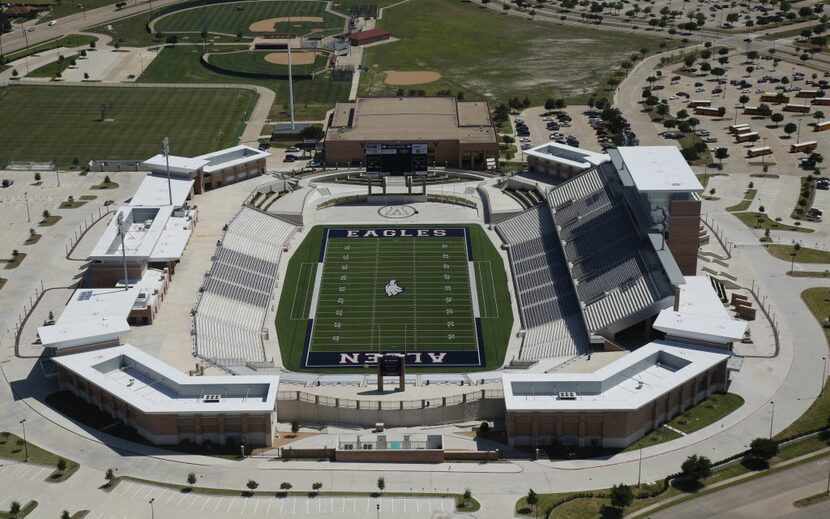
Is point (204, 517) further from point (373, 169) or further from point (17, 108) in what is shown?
point (17, 108)

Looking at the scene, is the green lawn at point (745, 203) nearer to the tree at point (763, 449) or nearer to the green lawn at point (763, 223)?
the green lawn at point (763, 223)

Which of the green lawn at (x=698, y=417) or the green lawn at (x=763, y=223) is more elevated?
the green lawn at (x=698, y=417)

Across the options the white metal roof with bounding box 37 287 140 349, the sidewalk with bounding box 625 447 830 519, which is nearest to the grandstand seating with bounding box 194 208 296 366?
the white metal roof with bounding box 37 287 140 349

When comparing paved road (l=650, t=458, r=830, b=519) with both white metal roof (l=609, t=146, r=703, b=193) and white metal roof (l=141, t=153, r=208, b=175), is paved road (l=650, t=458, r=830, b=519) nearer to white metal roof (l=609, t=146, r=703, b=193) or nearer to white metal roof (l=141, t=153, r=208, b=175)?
white metal roof (l=609, t=146, r=703, b=193)

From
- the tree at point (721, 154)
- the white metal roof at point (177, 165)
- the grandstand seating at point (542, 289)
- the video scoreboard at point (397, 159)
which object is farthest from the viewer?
the tree at point (721, 154)

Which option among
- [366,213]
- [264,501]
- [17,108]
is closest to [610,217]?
[366,213]

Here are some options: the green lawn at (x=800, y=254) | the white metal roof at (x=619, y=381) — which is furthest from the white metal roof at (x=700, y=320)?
the green lawn at (x=800, y=254)

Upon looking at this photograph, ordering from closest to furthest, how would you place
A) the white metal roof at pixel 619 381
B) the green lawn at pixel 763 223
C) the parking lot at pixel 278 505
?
the parking lot at pixel 278 505
the white metal roof at pixel 619 381
the green lawn at pixel 763 223
